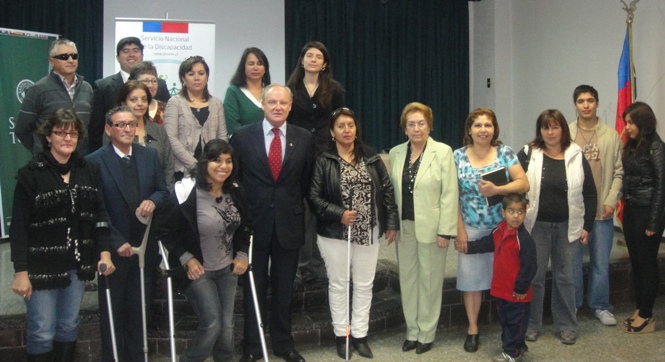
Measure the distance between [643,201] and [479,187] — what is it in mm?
1213

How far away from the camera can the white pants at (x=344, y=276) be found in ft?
12.0

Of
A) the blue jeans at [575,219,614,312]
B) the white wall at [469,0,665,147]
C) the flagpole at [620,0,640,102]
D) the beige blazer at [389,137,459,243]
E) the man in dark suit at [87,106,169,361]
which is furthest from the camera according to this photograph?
the white wall at [469,0,665,147]

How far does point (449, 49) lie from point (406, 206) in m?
5.84

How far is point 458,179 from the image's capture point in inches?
151

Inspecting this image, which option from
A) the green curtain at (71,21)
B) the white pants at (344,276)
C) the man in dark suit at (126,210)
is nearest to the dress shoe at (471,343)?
the white pants at (344,276)

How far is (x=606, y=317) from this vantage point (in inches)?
174

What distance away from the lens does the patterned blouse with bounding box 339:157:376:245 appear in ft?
11.9

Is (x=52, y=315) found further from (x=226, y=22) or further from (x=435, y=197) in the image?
(x=226, y=22)

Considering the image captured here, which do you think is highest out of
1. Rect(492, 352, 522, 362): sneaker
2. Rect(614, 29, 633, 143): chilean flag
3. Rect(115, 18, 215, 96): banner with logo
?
Rect(115, 18, 215, 96): banner with logo

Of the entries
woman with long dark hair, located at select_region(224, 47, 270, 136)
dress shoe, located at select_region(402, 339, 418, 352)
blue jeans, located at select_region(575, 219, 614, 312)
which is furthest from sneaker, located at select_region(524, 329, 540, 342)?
woman with long dark hair, located at select_region(224, 47, 270, 136)

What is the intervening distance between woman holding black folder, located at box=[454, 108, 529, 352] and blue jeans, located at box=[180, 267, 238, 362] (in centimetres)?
146

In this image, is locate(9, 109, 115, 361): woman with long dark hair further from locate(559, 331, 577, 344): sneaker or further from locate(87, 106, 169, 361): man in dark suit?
locate(559, 331, 577, 344): sneaker

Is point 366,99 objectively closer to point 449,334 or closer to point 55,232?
point 449,334

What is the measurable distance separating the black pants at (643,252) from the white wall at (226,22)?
5.04m
